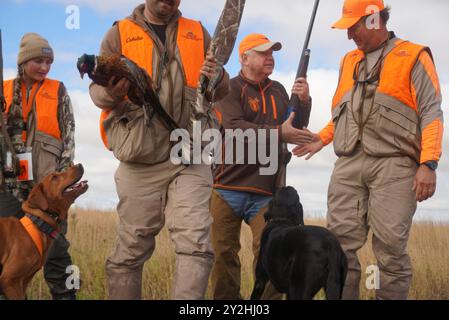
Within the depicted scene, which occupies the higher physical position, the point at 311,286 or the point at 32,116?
the point at 32,116

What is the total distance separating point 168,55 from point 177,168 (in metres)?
0.84

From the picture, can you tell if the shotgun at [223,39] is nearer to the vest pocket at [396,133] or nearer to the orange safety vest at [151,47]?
the orange safety vest at [151,47]

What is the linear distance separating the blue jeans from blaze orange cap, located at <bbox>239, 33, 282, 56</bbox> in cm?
145

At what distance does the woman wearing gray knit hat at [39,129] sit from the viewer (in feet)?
22.7

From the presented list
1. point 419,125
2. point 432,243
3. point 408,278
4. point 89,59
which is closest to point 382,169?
point 419,125

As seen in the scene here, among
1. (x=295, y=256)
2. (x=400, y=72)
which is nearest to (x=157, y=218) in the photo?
(x=295, y=256)

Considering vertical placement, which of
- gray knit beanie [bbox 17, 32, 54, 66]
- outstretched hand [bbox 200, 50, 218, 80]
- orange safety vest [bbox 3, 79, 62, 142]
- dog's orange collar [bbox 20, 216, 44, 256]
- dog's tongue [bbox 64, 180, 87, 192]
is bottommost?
dog's orange collar [bbox 20, 216, 44, 256]

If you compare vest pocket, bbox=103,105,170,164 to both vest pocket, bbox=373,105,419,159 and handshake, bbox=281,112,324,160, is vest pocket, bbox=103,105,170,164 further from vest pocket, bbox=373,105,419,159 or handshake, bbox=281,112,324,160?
vest pocket, bbox=373,105,419,159

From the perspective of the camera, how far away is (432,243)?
10391mm

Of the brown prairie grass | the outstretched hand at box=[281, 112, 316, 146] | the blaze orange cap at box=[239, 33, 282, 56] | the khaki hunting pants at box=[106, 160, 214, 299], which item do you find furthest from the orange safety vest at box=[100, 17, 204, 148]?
the brown prairie grass

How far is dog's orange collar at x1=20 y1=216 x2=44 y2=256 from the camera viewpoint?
19.3ft

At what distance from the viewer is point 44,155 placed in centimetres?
702
